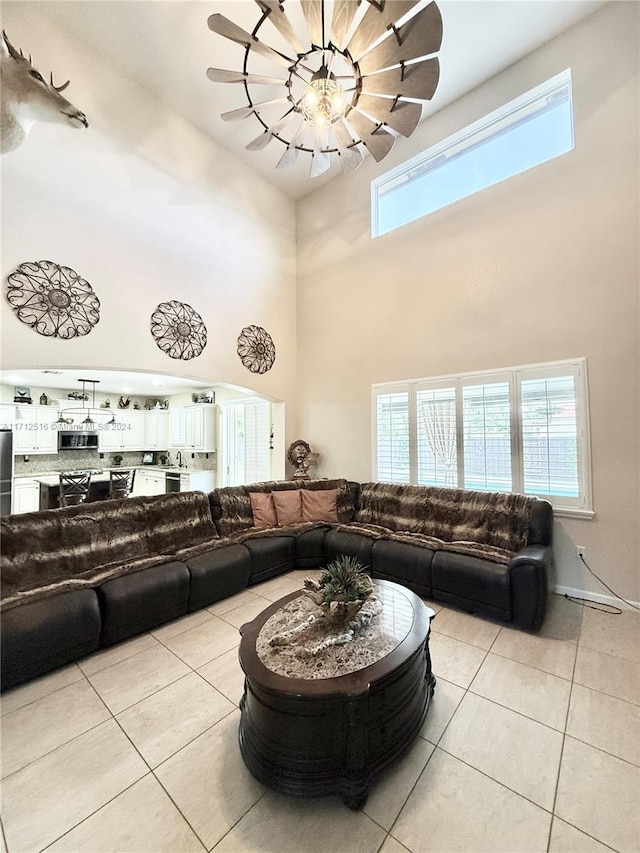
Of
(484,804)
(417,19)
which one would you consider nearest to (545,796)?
(484,804)

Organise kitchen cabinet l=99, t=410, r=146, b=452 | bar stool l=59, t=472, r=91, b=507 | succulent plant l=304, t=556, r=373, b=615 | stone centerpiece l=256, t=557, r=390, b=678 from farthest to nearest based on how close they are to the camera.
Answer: kitchen cabinet l=99, t=410, r=146, b=452
bar stool l=59, t=472, r=91, b=507
succulent plant l=304, t=556, r=373, b=615
stone centerpiece l=256, t=557, r=390, b=678

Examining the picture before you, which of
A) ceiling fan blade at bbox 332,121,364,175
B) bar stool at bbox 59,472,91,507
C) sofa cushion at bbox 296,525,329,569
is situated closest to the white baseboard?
sofa cushion at bbox 296,525,329,569

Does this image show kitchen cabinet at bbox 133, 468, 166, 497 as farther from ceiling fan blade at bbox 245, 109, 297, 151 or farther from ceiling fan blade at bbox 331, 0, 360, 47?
ceiling fan blade at bbox 331, 0, 360, 47

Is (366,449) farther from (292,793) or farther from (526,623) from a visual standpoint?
(292,793)

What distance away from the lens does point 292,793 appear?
1328 millimetres

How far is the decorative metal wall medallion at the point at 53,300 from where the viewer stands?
289 centimetres

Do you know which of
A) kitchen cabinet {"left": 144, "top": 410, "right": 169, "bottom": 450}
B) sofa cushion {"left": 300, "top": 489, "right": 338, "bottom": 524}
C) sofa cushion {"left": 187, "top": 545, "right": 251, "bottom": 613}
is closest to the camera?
sofa cushion {"left": 187, "top": 545, "right": 251, "bottom": 613}

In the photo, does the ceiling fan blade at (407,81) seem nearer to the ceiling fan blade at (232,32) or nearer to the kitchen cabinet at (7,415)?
the ceiling fan blade at (232,32)

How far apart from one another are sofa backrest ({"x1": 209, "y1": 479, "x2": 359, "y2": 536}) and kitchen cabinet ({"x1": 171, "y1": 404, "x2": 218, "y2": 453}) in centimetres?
279

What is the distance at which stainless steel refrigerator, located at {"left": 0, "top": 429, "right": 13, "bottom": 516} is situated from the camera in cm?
457

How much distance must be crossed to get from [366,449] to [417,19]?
3775mm

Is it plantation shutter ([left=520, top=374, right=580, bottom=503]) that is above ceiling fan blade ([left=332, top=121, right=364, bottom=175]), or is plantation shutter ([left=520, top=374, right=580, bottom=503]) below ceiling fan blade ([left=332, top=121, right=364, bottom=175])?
below

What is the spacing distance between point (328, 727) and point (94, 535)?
246cm

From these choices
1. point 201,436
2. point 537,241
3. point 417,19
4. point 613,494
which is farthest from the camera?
point 201,436
